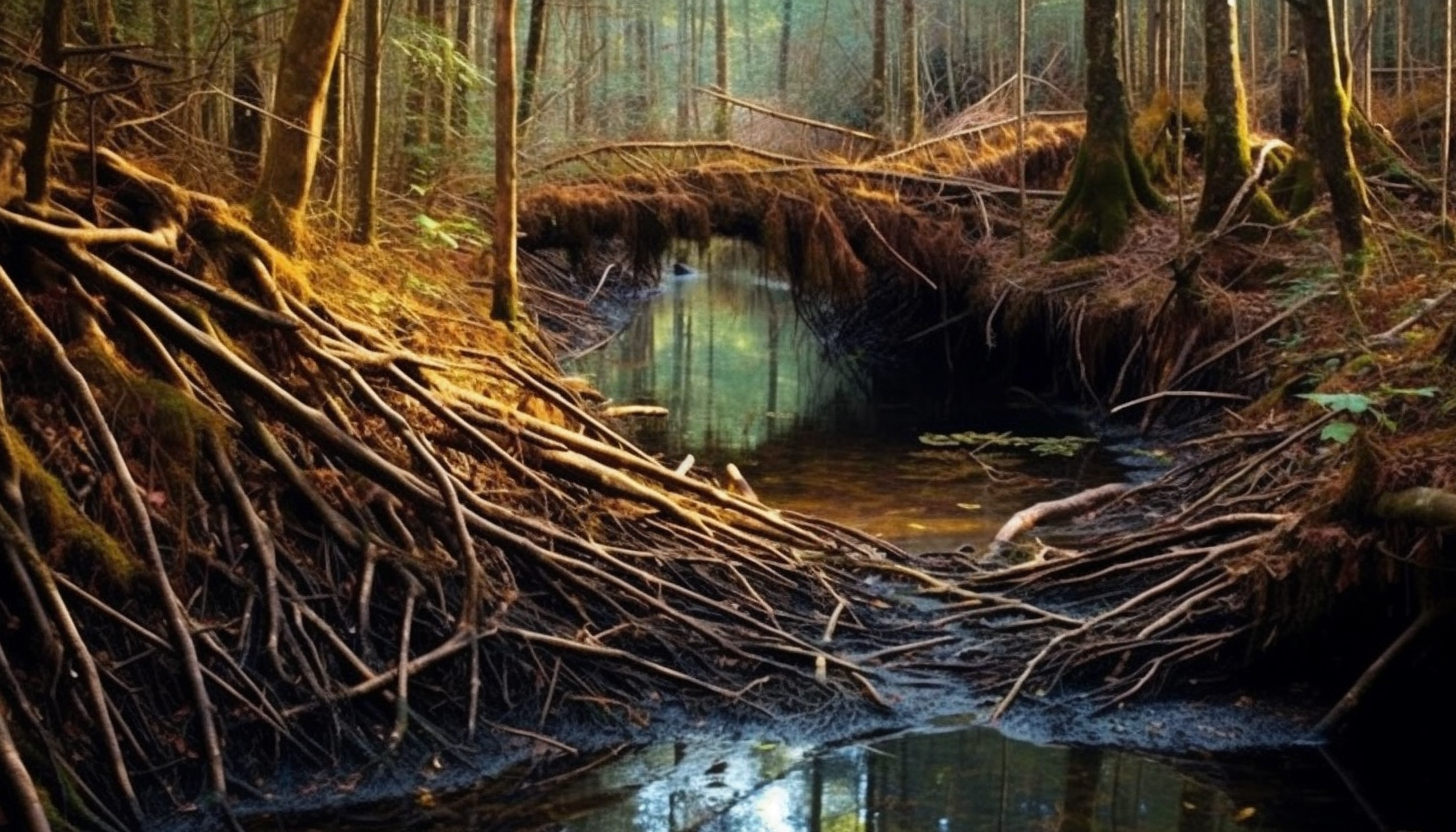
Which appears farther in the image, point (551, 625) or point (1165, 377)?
point (1165, 377)

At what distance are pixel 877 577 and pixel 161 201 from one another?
15.0 feet

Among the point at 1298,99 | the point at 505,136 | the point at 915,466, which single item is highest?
the point at 1298,99

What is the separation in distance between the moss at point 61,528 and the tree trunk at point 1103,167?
1290cm

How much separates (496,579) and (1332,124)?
7.96 meters

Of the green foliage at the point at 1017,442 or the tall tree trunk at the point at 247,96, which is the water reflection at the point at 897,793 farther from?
the green foliage at the point at 1017,442

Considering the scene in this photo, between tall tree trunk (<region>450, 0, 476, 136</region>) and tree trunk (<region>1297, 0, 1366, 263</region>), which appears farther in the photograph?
tall tree trunk (<region>450, 0, 476, 136</region>)

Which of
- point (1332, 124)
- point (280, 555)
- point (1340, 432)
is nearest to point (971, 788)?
point (1340, 432)

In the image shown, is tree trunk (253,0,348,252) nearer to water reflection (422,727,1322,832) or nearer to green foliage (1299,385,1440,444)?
water reflection (422,727,1322,832)

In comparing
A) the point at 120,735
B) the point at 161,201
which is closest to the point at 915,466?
the point at 161,201

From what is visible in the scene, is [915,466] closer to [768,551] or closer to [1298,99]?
[768,551]

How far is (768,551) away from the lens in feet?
27.3

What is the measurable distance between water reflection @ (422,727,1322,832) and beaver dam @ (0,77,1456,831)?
0.03 m

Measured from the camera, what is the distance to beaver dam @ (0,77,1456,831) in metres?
5.59

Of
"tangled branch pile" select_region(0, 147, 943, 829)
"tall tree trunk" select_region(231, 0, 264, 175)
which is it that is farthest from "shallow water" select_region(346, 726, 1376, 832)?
"tall tree trunk" select_region(231, 0, 264, 175)
